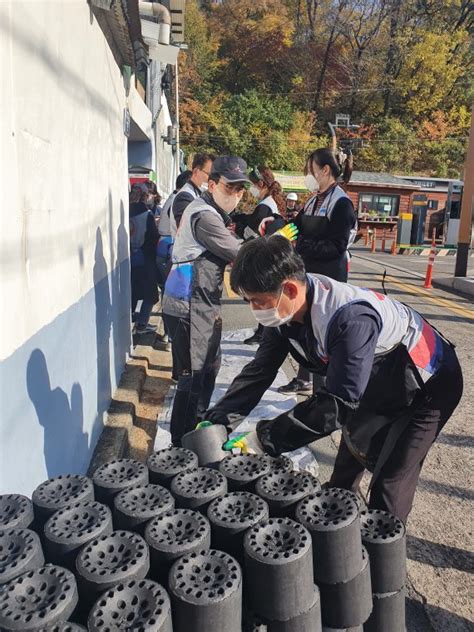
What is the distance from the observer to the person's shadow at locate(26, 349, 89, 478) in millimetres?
2119

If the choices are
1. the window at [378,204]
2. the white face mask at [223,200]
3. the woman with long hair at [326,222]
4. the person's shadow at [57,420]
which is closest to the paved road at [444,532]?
the woman with long hair at [326,222]

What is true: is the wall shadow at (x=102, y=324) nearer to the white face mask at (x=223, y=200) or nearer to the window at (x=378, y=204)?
the white face mask at (x=223, y=200)

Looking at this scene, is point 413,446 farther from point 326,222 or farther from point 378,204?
point 378,204

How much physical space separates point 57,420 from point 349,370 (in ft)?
5.10

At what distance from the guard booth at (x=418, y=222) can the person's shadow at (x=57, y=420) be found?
26.8 m

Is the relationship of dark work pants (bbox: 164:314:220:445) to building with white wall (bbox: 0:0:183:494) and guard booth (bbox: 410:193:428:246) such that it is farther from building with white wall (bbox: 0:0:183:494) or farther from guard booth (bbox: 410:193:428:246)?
guard booth (bbox: 410:193:428:246)

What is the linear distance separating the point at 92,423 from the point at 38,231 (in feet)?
5.33

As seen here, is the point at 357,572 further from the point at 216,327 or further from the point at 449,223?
the point at 449,223

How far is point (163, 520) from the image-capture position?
1.34 m

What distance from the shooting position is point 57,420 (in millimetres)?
2465

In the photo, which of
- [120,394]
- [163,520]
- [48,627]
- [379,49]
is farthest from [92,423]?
[379,49]

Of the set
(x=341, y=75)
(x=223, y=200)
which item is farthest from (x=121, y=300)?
(x=341, y=75)

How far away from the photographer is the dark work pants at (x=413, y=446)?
6.41 ft

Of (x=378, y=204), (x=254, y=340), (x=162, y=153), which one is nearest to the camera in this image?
(x=254, y=340)
